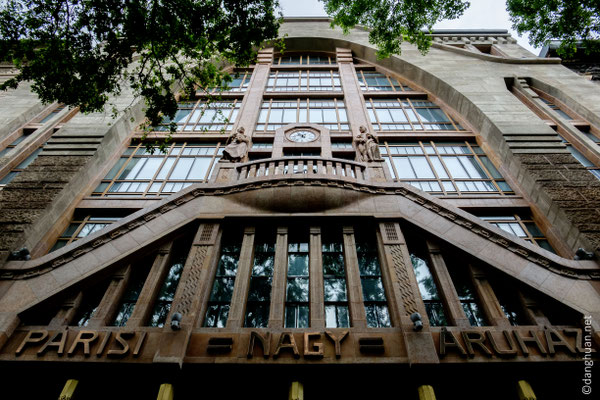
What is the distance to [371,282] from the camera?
8797 millimetres

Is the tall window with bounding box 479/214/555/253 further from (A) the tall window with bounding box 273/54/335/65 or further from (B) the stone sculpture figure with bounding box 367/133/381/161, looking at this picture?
(A) the tall window with bounding box 273/54/335/65

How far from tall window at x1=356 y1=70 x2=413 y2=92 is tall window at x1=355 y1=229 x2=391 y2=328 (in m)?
14.9

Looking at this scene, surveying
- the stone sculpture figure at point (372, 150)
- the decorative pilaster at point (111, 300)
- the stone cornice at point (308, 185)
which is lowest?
the decorative pilaster at point (111, 300)

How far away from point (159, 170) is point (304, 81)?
13.1 metres

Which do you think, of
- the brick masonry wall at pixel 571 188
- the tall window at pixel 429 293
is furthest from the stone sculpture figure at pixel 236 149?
the brick masonry wall at pixel 571 188

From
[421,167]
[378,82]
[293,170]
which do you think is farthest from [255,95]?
[421,167]

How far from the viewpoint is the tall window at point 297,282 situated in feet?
26.0

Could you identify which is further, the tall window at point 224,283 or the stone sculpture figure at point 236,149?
the stone sculpture figure at point 236,149

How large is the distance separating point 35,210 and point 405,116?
1756 centimetres

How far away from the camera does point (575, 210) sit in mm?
9648

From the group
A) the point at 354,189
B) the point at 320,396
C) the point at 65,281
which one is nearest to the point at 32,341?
the point at 65,281

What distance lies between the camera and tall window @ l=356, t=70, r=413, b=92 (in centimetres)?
2150

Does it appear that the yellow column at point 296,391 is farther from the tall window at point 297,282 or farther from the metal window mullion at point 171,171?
the metal window mullion at point 171,171

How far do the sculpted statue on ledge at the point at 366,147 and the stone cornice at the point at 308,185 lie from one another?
2380mm
